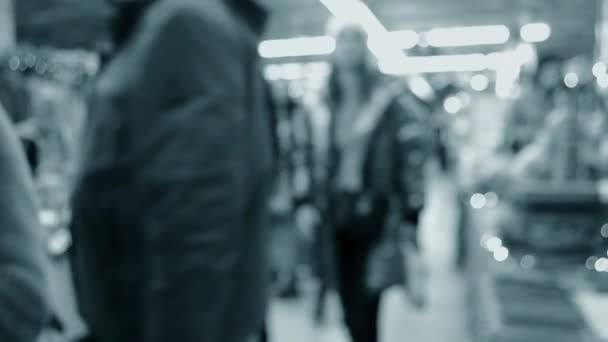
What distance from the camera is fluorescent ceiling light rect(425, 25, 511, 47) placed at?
21.0 meters

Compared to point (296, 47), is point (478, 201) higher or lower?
lower

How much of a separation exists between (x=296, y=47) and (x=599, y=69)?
16.9 m

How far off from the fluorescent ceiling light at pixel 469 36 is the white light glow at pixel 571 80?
51.5ft

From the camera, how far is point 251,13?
2.11 meters

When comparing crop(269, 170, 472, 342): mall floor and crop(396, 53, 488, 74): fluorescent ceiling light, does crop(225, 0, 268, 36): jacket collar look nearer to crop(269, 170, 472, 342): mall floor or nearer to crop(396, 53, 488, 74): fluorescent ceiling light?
crop(269, 170, 472, 342): mall floor

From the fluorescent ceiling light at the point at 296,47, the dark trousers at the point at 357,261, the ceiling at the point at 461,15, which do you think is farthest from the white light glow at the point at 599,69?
the fluorescent ceiling light at the point at 296,47

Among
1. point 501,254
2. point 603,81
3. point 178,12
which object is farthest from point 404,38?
point 178,12

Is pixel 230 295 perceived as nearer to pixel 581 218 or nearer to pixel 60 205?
pixel 581 218

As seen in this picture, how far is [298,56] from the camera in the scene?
23.7 meters

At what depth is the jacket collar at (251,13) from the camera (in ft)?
6.81

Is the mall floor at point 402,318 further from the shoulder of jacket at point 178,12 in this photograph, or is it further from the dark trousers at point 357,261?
the shoulder of jacket at point 178,12

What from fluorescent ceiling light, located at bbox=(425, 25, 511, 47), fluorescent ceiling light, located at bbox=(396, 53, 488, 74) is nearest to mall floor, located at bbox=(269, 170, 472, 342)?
fluorescent ceiling light, located at bbox=(425, 25, 511, 47)

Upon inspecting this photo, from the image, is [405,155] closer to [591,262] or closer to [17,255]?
[591,262]

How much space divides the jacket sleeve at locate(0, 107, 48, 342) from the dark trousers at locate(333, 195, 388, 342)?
226 cm
